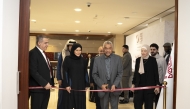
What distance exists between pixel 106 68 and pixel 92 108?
235 cm

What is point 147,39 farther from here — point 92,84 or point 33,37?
point 33,37

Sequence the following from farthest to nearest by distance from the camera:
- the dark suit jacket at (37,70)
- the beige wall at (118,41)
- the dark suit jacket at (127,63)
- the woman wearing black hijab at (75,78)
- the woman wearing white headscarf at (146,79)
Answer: the beige wall at (118,41) → the dark suit jacket at (127,63) → the woman wearing white headscarf at (146,79) → the woman wearing black hijab at (75,78) → the dark suit jacket at (37,70)

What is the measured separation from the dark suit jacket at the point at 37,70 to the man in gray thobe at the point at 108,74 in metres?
0.88

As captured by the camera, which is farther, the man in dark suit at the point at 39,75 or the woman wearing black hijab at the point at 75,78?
the woman wearing black hijab at the point at 75,78

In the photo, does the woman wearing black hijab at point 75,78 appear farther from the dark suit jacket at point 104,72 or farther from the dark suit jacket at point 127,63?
the dark suit jacket at point 127,63

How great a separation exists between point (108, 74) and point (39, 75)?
3.93 feet

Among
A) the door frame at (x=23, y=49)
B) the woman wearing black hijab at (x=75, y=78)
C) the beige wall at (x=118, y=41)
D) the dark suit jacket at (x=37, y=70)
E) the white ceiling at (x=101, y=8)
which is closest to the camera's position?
the door frame at (x=23, y=49)

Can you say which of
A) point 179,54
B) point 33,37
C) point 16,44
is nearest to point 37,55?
point 16,44

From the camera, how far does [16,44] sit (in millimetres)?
2262

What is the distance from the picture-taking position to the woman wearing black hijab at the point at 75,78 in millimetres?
3832

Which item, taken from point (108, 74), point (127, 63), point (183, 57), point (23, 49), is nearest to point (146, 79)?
point (108, 74)

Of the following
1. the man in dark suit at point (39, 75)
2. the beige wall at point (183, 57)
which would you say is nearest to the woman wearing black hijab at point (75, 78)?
the man in dark suit at point (39, 75)

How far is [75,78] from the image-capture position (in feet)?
12.6

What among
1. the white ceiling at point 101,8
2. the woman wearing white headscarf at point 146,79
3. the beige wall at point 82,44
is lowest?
the woman wearing white headscarf at point 146,79
